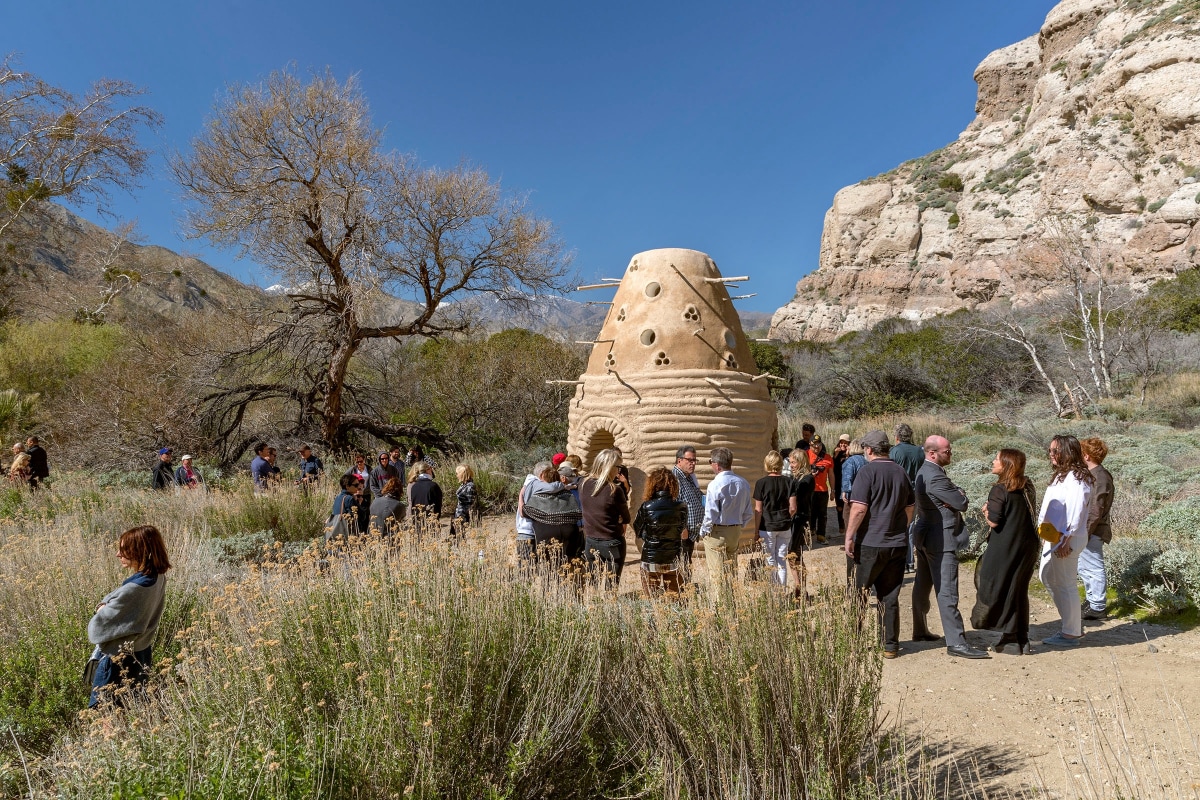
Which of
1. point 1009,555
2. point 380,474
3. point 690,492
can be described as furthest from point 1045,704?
point 380,474

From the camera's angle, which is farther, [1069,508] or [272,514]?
[272,514]

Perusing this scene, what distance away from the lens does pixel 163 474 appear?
1046 centimetres

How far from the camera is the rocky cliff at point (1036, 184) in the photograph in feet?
94.3

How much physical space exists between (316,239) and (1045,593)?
13890mm

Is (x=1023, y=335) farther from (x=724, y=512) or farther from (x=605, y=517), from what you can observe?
(x=605, y=517)

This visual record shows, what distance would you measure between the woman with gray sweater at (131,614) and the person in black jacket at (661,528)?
3.11 meters

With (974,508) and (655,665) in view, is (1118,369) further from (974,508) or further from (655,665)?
(655,665)

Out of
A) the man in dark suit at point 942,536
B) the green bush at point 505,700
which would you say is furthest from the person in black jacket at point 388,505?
the man in dark suit at point 942,536

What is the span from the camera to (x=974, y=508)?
8.40 metres

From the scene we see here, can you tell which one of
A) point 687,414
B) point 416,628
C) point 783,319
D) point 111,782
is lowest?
point 111,782

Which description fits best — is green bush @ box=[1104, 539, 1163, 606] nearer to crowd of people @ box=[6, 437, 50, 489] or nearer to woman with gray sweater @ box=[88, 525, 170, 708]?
woman with gray sweater @ box=[88, 525, 170, 708]

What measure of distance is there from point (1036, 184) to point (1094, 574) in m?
38.7

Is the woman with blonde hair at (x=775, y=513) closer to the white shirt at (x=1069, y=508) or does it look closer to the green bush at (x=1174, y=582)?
the white shirt at (x=1069, y=508)

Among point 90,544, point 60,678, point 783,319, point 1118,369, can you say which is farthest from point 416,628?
point 783,319
